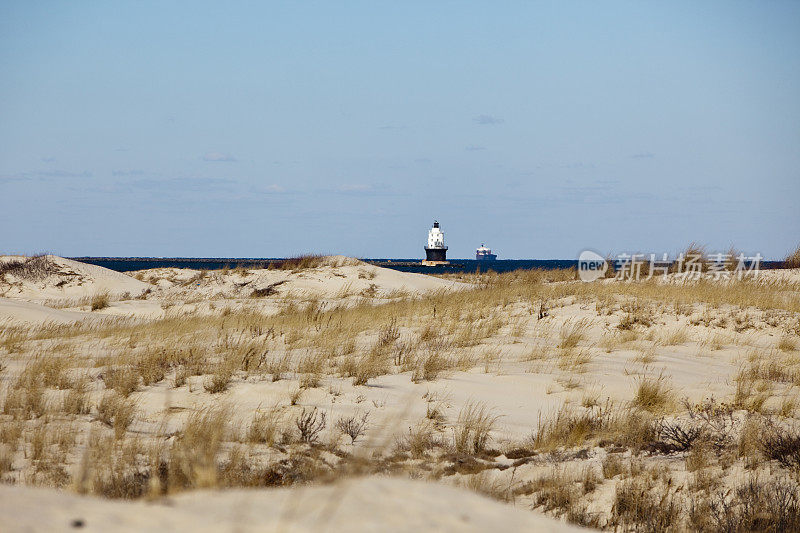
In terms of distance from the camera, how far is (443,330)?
1109 cm

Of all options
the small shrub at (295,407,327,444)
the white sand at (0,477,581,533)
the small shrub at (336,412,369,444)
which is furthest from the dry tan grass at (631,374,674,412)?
the white sand at (0,477,581,533)

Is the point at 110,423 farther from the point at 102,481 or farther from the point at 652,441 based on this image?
the point at 652,441

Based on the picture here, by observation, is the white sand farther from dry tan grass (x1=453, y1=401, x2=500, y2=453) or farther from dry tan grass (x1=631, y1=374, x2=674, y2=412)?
dry tan grass (x1=631, y1=374, x2=674, y2=412)

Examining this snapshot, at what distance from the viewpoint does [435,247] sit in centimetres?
9056

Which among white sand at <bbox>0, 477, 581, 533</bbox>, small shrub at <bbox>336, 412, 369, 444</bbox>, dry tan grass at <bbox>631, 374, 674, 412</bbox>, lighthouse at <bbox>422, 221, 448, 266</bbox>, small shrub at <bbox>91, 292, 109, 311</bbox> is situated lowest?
small shrub at <bbox>91, 292, 109, 311</bbox>

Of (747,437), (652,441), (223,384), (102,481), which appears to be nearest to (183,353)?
(223,384)

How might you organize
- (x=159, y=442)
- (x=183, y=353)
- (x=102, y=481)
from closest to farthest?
(x=102, y=481) → (x=159, y=442) → (x=183, y=353)

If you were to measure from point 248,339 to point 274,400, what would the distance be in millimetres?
3741

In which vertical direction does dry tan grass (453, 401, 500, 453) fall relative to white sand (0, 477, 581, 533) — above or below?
below

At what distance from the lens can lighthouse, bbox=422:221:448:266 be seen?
90750 mm

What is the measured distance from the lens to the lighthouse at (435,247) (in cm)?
9075

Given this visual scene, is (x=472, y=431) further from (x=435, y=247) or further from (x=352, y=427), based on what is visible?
(x=435, y=247)

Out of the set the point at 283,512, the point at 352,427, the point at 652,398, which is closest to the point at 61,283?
the point at 352,427

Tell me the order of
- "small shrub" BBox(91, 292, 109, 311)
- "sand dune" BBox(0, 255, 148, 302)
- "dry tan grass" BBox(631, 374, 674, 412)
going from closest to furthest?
"dry tan grass" BBox(631, 374, 674, 412), "small shrub" BBox(91, 292, 109, 311), "sand dune" BBox(0, 255, 148, 302)
